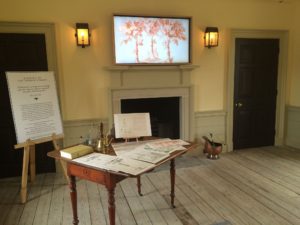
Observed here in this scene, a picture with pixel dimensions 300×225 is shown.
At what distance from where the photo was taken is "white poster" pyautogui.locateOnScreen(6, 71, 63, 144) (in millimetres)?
2971

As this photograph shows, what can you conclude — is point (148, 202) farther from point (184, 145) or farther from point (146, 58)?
point (146, 58)

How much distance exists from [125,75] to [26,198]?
84.3 inches

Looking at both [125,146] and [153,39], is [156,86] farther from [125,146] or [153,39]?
[125,146]

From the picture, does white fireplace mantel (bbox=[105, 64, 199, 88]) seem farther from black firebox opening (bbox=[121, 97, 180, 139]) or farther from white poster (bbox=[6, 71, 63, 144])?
white poster (bbox=[6, 71, 63, 144])

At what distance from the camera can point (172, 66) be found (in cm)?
412

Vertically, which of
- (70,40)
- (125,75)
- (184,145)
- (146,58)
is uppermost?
(70,40)

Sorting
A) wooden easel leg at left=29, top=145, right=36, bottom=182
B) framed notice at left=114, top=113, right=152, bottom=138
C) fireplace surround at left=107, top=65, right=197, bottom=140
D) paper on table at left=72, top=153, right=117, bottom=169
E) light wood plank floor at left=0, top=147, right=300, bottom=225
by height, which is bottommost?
light wood plank floor at left=0, top=147, right=300, bottom=225

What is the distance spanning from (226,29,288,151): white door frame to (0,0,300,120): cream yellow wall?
0.09m

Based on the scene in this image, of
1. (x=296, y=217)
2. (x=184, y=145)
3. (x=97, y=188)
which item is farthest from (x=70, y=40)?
(x=296, y=217)

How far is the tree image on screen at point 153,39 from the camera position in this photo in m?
3.84

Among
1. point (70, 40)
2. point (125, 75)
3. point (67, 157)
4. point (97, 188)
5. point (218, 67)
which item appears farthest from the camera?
point (218, 67)

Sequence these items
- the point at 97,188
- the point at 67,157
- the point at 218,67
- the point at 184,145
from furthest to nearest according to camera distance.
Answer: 1. the point at 218,67
2. the point at 97,188
3. the point at 184,145
4. the point at 67,157

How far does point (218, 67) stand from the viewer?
14.5 feet

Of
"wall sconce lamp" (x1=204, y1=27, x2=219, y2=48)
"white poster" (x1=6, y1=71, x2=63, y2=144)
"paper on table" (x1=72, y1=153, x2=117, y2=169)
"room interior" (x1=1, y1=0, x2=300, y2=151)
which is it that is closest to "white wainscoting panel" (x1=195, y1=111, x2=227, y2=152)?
"room interior" (x1=1, y1=0, x2=300, y2=151)
